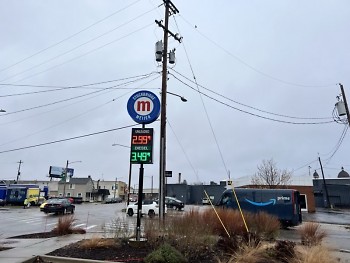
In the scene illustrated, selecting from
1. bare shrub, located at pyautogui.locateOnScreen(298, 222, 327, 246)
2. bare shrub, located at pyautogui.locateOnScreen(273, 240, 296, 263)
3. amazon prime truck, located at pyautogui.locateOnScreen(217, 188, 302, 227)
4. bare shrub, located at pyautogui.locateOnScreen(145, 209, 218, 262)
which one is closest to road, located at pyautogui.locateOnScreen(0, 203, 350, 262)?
bare shrub, located at pyautogui.locateOnScreen(298, 222, 327, 246)

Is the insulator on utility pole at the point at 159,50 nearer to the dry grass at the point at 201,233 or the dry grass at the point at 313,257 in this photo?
the dry grass at the point at 201,233


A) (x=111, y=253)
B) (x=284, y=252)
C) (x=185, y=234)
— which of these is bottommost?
(x=111, y=253)

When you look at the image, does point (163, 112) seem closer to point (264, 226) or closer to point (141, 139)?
point (141, 139)

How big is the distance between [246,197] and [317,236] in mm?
10690

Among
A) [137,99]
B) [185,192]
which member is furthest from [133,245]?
[185,192]

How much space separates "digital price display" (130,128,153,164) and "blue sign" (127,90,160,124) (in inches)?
25.1

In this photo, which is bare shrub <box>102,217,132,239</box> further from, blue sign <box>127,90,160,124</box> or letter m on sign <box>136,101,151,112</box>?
letter m on sign <box>136,101,151,112</box>

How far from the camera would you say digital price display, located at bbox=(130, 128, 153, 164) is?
443 inches

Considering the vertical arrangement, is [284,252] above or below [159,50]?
below

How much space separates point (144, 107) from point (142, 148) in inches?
61.7

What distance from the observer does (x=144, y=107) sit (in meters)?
12.0

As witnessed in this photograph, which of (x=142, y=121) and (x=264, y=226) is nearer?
(x=142, y=121)

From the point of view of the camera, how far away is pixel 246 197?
2238cm

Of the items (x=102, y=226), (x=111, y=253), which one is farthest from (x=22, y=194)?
(x=111, y=253)
